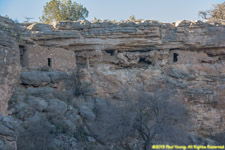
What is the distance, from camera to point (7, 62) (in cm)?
1280

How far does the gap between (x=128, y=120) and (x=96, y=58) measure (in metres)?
4.50

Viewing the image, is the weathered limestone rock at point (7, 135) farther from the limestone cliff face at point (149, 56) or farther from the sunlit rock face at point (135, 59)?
the limestone cliff face at point (149, 56)

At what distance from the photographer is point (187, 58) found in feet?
57.1

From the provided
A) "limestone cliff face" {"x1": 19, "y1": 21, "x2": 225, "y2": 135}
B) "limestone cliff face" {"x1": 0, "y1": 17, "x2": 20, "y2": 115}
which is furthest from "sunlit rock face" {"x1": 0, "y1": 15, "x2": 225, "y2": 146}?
"limestone cliff face" {"x1": 0, "y1": 17, "x2": 20, "y2": 115}

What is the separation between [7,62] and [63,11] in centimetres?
983

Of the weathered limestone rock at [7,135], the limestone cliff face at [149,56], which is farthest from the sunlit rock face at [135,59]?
the weathered limestone rock at [7,135]

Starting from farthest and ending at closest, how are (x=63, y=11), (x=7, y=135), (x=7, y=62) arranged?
(x=63, y=11) → (x=7, y=62) → (x=7, y=135)

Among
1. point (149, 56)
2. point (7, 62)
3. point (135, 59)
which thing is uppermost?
point (7, 62)

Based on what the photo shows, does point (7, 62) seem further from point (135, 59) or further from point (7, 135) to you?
point (135, 59)

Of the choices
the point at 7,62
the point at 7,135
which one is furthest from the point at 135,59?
the point at 7,135

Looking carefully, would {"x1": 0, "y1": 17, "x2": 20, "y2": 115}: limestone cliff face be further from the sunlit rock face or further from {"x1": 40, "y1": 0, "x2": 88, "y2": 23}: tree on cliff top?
{"x1": 40, "y1": 0, "x2": 88, "y2": 23}: tree on cliff top

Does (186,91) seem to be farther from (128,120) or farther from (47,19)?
(47,19)

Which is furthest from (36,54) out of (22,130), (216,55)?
(216,55)

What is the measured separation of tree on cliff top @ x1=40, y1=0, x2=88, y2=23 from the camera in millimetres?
21969
